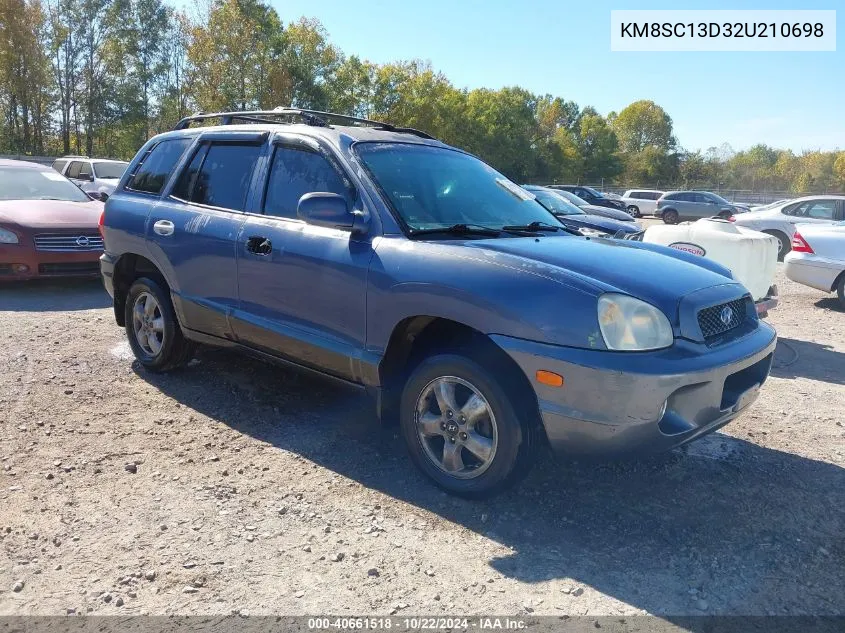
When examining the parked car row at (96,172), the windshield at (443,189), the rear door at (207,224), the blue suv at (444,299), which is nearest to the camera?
the blue suv at (444,299)

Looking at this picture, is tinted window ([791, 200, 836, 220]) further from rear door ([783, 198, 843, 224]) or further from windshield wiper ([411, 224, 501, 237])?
windshield wiper ([411, 224, 501, 237])

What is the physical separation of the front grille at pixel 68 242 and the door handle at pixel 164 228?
425cm

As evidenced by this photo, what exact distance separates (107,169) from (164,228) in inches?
590

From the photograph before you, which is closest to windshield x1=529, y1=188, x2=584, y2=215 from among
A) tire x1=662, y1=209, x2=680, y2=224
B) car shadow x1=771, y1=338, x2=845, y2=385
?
car shadow x1=771, y1=338, x2=845, y2=385

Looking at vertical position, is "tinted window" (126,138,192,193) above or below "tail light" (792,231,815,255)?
above

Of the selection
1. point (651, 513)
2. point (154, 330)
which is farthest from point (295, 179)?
point (651, 513)

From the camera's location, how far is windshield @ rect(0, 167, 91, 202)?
9.39 m

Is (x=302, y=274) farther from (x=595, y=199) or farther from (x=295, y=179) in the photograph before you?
(x=595, y=199)

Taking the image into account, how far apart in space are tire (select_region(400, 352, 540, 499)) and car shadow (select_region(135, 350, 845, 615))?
151mm

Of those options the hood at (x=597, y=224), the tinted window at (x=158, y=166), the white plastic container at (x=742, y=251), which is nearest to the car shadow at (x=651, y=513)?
the tinted window at (x=158, y=166)

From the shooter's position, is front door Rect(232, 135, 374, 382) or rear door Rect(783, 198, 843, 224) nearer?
front door Rect(232, 135, 374, 382)

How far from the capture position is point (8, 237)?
810 cm

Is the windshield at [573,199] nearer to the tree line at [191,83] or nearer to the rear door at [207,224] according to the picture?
the rear door at [207,224]

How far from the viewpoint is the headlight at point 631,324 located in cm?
291
